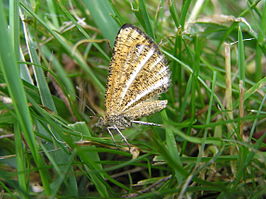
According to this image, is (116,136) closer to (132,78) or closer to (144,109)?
(144,109)

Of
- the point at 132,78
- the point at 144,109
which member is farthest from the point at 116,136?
the point at 132,78

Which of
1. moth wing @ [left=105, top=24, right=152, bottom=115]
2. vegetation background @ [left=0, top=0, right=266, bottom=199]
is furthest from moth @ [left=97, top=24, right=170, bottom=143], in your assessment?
vegetation background @ [left=0, top=0, right=266, bottom=199]

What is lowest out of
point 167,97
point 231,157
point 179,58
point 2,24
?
point 231,157

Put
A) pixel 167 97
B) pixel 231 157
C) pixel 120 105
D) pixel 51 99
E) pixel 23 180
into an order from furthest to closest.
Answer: pixel 167 97
pixel 120 105
pixel 51 99
pixel 231 157
pixel 23 180

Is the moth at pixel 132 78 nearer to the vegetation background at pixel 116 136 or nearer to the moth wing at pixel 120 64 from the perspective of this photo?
the moth wing at pixel 120 64

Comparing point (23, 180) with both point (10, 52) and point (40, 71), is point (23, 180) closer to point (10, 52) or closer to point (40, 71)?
point (10, 52)

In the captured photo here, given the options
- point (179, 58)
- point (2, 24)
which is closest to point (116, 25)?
point (179, 58)
